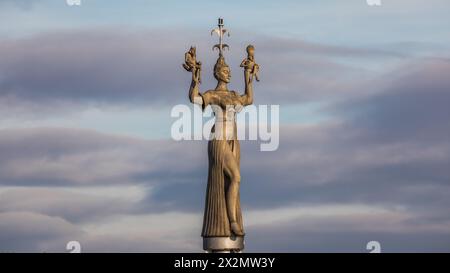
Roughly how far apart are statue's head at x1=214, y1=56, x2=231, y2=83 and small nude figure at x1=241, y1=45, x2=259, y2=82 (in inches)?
25.6

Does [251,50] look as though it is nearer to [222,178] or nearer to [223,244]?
[222,178]

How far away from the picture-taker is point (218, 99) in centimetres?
3231

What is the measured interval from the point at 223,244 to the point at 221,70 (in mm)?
5122

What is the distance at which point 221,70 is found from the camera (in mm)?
32625

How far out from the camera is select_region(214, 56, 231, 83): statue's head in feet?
107

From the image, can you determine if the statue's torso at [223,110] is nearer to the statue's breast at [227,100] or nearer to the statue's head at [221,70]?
the statue's breast at [227,100]

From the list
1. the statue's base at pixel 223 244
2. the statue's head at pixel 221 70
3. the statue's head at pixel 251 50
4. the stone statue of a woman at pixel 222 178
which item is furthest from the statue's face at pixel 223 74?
the statue's base at pixel 223 244

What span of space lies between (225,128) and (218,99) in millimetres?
882

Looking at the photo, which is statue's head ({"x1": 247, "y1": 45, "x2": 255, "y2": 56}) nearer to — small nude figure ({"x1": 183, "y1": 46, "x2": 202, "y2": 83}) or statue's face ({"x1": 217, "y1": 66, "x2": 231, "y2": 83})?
statue's face ({"x1": 217, "y1": 66, "x2": 231, "y2": 83})

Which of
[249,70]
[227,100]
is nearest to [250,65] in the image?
[249,70]
